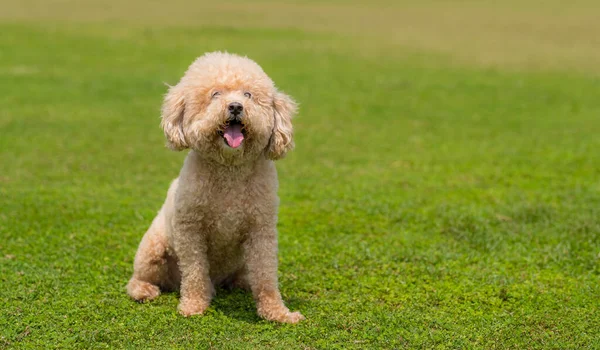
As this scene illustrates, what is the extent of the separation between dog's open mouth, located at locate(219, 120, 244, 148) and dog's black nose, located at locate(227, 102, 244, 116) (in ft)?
0.33

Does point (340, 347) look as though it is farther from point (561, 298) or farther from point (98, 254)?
point (98, 254)

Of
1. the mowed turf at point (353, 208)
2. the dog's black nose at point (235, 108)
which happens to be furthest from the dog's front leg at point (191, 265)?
the dog's black nose at point (235, 108)

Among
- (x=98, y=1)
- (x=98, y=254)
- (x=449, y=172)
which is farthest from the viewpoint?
(x=98, y=1)

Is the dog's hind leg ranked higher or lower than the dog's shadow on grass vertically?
higher

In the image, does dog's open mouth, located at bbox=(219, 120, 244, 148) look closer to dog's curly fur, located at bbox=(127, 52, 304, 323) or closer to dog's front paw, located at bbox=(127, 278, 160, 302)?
dog's curly fur, located at bbox=(127, 52, 304, 323)

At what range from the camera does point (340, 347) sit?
200 inches

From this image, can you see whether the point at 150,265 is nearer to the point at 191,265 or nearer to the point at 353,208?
the point at 191,265

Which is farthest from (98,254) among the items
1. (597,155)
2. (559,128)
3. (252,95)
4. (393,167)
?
(559,128)

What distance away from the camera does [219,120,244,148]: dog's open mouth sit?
5203 mm

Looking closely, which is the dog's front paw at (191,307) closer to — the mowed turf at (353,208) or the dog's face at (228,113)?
the mowed turf at (353,208)

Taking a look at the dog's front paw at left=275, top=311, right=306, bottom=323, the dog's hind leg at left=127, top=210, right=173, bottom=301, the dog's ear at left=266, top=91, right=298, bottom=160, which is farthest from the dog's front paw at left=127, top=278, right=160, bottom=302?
the dog's ear at left=266, top=91, right=298, bottom=160

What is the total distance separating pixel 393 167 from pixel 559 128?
4.33 meters

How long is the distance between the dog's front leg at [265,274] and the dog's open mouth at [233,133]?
2.51ft

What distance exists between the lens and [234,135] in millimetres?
5238
